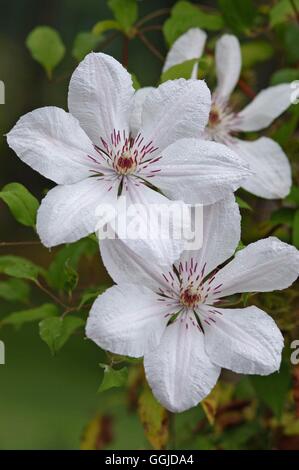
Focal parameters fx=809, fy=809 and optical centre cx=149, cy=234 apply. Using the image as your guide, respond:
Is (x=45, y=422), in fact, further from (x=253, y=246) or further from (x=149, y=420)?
(x=253, y=246)

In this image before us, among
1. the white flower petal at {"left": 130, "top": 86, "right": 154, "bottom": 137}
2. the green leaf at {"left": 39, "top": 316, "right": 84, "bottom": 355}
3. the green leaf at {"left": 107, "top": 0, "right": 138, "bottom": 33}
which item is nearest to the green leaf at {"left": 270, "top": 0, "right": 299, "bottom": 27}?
the green leaf at {"left": 107, "top": 0, "right": 138, "bottom": 33}

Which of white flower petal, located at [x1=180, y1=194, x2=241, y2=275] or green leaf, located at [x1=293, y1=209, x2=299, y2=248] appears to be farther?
green leaf, located at [x1=293, y1=209, x2=299, y2=248]

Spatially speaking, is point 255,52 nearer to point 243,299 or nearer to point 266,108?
point 266,108

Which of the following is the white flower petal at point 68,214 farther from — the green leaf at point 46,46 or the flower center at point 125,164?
the green leaf at point 46,46

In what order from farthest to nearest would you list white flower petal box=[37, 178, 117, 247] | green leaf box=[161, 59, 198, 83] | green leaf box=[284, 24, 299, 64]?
1. green leaf box=[284, 24, 299, 64]
2. green leaf box=[161, 59, 198, 83]
3. white flower petal box=[37, 178, 117, 247]

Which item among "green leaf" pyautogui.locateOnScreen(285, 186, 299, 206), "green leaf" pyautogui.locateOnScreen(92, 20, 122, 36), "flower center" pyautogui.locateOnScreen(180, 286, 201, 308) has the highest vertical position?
"green leaf" pyautogui.locateOnScreen(92, 20, 122, 36)

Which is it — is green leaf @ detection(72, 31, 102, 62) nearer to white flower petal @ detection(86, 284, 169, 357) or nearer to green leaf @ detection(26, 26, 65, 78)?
green leaf @ detection(26, 26, 65, 78)
